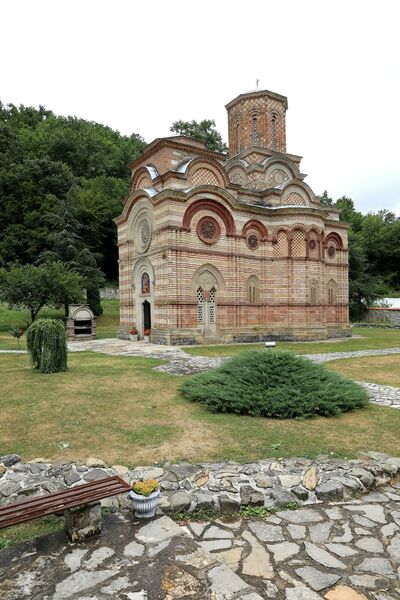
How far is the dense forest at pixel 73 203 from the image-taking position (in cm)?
3325

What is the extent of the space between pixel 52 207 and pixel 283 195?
22021 millimetres

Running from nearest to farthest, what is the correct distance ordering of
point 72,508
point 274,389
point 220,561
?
point 220,561, point 72,508, point 274,389

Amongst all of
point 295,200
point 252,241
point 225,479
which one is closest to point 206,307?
point 252,241

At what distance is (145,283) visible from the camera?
72.4ft

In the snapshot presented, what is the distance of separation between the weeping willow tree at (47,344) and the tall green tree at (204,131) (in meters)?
45.3

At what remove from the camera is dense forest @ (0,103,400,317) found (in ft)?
109

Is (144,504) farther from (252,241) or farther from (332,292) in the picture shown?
(332,292)

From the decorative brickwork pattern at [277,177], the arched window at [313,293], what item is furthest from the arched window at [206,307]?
the decorative brickwork pattern at [277,177]

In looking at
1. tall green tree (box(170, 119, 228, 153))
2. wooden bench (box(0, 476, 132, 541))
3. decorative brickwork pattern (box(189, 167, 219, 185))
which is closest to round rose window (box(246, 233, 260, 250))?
decorative brickwork pattern (box(189, 167, 219, 185))

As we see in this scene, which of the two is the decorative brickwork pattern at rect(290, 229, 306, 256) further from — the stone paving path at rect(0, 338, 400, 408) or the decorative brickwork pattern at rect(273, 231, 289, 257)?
the stone paving path at rect(0, 338, 400, 408)

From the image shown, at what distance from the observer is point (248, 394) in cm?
723

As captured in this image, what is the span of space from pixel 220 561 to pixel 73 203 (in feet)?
114

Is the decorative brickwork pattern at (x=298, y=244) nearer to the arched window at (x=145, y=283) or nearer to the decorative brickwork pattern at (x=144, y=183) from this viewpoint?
the arched window at (x=145, y=283)

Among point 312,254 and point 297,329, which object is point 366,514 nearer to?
point 297,329
